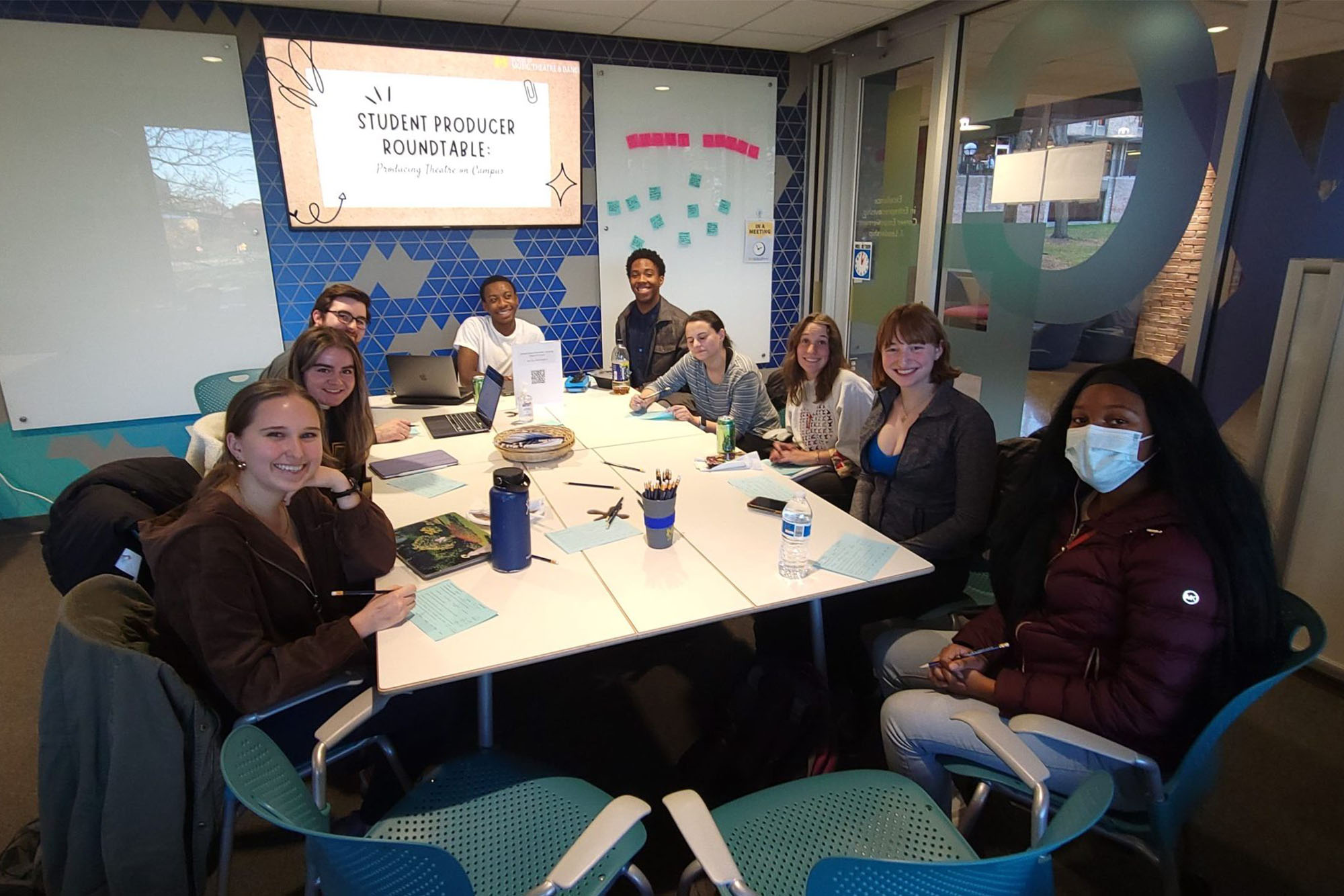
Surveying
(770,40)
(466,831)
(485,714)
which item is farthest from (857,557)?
(770,40)

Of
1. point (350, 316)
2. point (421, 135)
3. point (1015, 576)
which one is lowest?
point (1015, 576)

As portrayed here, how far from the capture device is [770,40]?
14.0 feet

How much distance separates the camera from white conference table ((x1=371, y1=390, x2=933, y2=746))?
1.46 meters

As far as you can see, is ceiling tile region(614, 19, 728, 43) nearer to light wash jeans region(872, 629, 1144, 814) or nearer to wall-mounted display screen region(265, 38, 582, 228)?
wall-mounted display screen region(265, 38, 582, 228)

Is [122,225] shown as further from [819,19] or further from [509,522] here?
[819,19]

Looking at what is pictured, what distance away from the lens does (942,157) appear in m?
3.77

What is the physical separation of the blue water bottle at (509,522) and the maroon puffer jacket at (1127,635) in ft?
3.67

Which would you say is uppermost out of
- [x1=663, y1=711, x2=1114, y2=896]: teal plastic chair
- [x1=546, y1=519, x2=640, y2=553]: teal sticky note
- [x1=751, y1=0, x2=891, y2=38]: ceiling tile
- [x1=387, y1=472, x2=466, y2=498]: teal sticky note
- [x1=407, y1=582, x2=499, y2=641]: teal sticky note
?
[x1=751, y1=0, x2=891, y2=38]: ceiling tile

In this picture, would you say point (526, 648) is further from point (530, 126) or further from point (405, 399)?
point (530, 126)

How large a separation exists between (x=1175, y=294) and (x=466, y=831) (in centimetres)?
304

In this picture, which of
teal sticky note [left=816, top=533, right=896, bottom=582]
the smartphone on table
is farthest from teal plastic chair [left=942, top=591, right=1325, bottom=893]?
the smartphone on table

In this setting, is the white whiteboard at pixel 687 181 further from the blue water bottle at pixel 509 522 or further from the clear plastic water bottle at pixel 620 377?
the blue water bottle at pixel 509 522

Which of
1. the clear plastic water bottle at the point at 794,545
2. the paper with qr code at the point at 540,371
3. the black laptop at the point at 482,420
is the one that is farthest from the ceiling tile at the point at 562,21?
the clear plastic water bottle at the point at 794,545

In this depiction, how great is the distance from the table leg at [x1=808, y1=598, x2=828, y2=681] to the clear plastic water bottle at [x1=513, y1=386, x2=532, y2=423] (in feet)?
5.19
